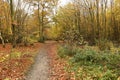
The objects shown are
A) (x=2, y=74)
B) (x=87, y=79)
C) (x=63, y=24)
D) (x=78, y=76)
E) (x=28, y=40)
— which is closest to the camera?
(x=87, y=79)

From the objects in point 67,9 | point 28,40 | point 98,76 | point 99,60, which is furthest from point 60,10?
point 98,76

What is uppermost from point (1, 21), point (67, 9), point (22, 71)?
point (67, 9)

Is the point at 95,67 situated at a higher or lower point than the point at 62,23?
lower

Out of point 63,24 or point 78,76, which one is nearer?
point 78,76

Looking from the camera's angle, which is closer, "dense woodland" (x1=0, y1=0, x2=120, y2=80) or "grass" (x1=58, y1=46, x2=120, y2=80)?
"grass" (x1=58, y1=46, x2=120, y2=80)

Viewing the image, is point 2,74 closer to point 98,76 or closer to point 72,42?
point 98,76

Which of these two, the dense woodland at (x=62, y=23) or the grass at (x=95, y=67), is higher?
A: the dense woodland at (x=62, y=23)

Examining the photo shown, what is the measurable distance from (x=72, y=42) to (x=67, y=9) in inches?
1106

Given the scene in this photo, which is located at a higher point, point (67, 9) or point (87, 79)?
point (67, 9)

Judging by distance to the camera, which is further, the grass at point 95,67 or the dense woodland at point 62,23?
the dense woodland at point 62,23

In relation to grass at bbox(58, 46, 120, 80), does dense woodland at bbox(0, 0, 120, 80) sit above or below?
above

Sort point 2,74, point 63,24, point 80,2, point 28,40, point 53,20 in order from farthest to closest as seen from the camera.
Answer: point 53,20
point 63,24
point 80,2
point 28,40
point 2,74

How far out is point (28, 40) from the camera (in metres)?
36.9

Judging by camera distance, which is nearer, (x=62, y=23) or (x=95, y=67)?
(x=95, y=67)
